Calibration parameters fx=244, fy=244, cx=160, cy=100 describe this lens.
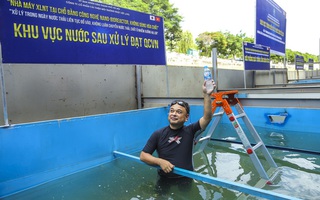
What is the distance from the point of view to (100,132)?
3.60 meters

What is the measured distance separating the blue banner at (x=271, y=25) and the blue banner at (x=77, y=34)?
4.59 meters

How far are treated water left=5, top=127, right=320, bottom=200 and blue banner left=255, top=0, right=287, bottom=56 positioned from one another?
5654 mm

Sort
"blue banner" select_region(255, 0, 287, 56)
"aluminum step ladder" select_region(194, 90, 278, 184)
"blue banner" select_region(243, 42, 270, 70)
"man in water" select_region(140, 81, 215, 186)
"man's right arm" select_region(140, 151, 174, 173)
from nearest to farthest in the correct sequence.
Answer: "man's right arm" select_region(140, 151, 174, 173)
"man in water" select_region(140, 81, 215, 186)
"aluminum step ladder" select_region(194, 90, 278, 184)
"blue banner" select_region(243, 42, 270, 70)
"blue banner" select_region(255, 0, 287, 56)

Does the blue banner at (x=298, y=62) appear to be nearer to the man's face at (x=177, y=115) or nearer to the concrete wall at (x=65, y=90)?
the concrete wall at (x=65, y=90)

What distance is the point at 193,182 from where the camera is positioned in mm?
2754

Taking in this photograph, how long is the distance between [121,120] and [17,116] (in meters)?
1.67

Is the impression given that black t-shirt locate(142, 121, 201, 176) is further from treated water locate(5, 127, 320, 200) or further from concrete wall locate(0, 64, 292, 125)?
concrete wall locate(0, 64, 292, 125)

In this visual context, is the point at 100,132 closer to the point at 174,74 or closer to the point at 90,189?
the point at 90,189

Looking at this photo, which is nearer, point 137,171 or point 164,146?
point 164,146

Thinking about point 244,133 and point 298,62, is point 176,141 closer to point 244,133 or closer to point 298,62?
point 244,133

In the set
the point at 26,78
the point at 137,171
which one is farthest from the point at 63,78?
the point at 137,171

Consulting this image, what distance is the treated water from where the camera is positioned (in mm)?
2531

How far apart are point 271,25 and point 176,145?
27.5 feet

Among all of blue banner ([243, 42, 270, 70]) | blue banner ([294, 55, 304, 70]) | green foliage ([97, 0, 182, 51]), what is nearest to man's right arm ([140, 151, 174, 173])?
blue banner ([243, 42, 270, 70])
